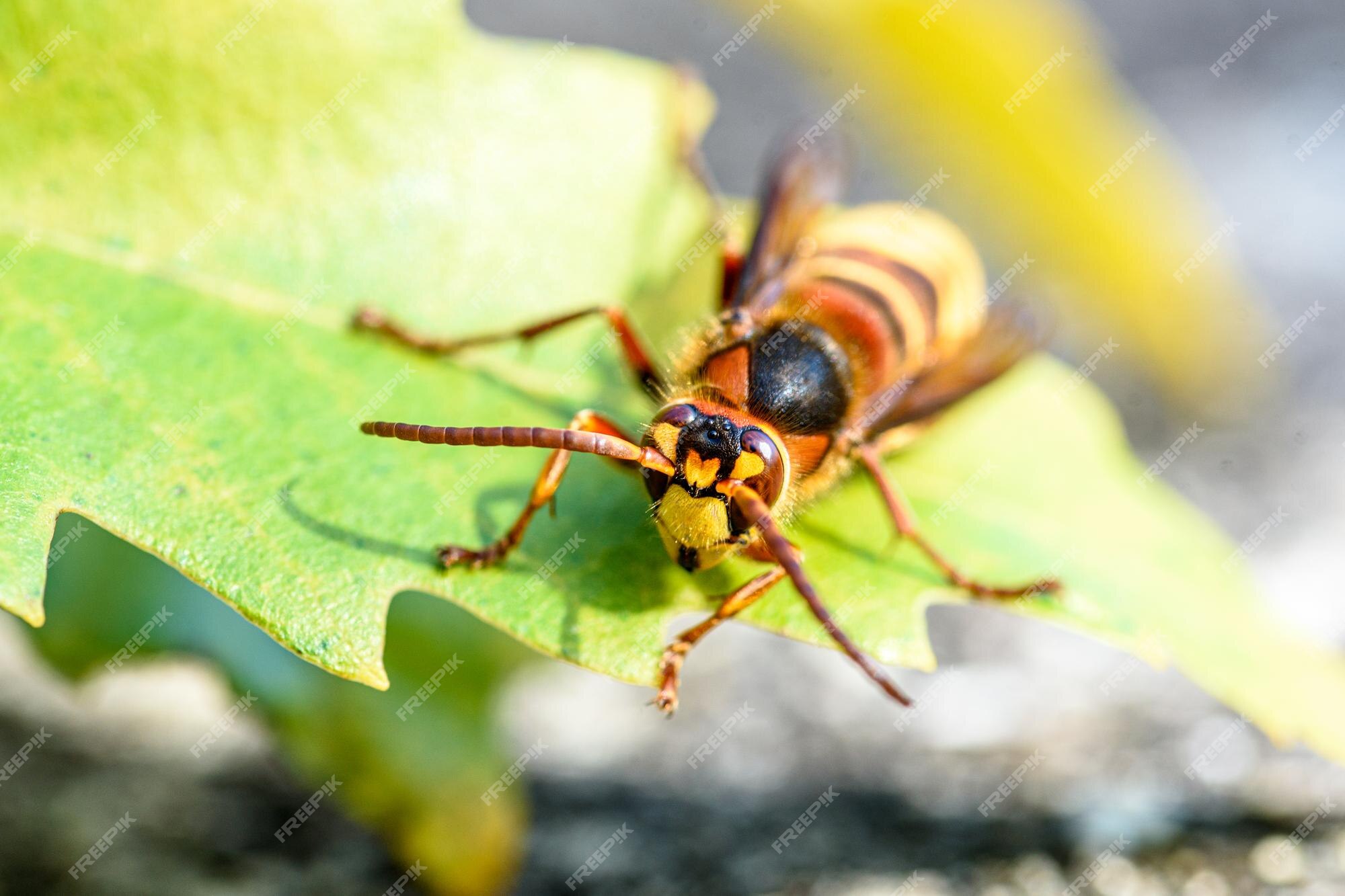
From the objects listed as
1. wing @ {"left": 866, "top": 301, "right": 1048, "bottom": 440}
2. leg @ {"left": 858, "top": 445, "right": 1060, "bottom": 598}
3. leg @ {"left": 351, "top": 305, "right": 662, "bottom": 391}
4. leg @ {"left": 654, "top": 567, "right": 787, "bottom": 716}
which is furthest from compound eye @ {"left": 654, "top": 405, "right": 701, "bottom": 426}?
wing @ {"left": 866, "top": 301, "right": 1048, "bottom": 440}

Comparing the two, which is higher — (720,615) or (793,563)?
(793,563)

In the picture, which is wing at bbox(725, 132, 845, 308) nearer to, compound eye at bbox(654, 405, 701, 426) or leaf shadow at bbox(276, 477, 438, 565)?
compound eye at bbox(654, 405, 701, 426)

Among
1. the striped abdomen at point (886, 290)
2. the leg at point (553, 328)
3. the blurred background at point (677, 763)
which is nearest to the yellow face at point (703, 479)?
the leg at point (553, 328)

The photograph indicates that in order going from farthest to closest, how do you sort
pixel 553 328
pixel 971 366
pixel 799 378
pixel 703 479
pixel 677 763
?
pixel 677 763 → pixel 971 366 → pixel 553 328 → pixel 799 378 → pixel 703 479

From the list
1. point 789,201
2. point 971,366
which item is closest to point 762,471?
point 971,366

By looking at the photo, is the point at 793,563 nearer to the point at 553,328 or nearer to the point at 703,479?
the point at 703,479

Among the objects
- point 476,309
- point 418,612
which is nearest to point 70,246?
point 476,309

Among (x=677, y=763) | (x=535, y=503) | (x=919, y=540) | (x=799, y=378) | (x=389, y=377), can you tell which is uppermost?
(x=799, y=378)

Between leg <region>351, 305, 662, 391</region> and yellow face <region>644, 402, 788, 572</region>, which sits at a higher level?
yellow face <region>644, 402, 788, 572</region>
